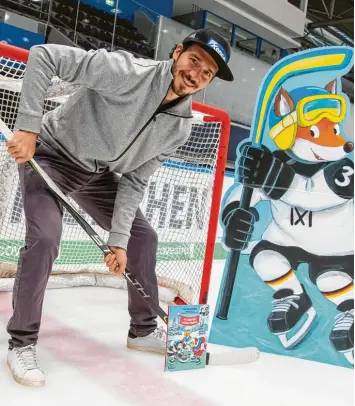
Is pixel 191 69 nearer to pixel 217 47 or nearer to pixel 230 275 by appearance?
pixel 217 47

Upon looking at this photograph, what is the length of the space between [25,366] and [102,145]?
636 mm

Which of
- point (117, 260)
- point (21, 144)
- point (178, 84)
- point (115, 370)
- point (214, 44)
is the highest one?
point (214, 44)

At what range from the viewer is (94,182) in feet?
5.14

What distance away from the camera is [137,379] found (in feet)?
4.42

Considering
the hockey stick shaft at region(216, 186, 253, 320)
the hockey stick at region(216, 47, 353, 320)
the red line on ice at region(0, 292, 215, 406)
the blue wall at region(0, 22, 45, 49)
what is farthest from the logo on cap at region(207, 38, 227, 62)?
the blue wall at region(0, 22, 45, 49)

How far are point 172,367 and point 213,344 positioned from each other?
1.19 ft

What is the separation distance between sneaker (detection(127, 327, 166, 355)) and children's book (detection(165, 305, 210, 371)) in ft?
0.43

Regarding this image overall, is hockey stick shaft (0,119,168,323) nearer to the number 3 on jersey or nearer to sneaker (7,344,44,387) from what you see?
sneaker (7,344,44,387)

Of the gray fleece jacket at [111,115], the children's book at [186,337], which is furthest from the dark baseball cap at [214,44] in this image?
the children's book at [186,337]

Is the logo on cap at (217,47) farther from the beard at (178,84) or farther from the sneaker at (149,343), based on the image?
the sneaker at (149,343)

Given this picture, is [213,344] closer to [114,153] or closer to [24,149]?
[114,153]

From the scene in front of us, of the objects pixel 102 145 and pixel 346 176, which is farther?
pixel 346 176

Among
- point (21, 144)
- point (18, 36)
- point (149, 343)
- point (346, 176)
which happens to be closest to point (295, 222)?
point (346, 176)

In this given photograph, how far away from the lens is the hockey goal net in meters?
2.05
